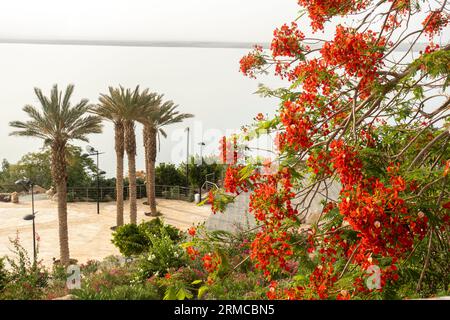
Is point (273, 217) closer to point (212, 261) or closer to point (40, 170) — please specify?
point (212, 261)

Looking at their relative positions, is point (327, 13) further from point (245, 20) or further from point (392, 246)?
point (245, 20)

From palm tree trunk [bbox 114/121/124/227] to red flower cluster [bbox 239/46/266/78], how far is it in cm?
719

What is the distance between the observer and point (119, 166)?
9422mm

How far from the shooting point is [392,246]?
1.11 metres

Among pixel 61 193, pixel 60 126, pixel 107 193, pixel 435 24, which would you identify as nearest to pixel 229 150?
pixel 435 24

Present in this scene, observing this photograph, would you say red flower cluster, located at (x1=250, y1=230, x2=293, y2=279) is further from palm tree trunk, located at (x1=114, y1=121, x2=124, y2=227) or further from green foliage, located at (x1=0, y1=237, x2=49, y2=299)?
palm tree trunk, located at (x1=114, y1=121, x2=124, y2=227)

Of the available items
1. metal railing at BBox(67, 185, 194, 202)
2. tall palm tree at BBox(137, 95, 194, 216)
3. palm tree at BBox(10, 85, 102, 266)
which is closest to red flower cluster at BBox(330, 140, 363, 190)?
palm tree at BBox(10, 85, 102, 266)

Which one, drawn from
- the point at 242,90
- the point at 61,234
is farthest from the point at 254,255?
the point at 61,234

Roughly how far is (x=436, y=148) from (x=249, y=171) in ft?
2.79

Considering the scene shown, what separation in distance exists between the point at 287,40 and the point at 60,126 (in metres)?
6.17

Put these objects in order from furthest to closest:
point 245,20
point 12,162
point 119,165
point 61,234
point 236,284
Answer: point 12,162
point 119,165
point 61,234
point 245,20
point 236,284

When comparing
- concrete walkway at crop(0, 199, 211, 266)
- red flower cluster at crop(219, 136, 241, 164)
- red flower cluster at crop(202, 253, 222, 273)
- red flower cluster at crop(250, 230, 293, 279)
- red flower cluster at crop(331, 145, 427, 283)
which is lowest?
concrete walkway at crop(0, 199, 211, 266)

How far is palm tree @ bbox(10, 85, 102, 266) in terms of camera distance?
703cm

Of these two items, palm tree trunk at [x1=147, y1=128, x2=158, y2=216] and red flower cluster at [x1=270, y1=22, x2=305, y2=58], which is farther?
palm tree trunk at [x1=147, y1=128, x2=158, y2=216]
